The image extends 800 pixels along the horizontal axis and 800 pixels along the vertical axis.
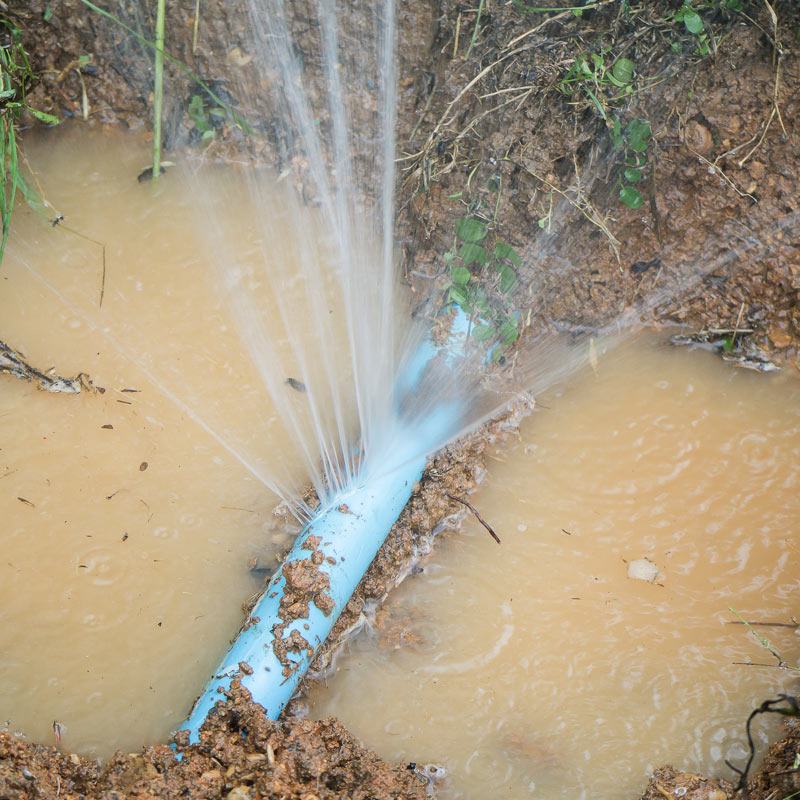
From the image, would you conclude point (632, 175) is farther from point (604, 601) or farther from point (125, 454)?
point (125, 454)

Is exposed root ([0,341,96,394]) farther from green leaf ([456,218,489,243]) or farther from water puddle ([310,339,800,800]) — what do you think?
green leaf ([456,218,489,243])

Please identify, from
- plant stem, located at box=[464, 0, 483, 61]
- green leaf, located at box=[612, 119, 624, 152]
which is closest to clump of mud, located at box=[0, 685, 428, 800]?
green leaf, located at box=[612, 119, 624, 152]

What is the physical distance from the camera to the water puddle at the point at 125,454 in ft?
8.90

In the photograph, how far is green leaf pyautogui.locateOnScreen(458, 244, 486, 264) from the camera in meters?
3.14

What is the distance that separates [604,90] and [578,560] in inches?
73.1

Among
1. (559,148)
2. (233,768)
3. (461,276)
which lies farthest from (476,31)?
(233,768)

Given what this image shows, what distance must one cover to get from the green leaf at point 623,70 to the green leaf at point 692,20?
0.75ft

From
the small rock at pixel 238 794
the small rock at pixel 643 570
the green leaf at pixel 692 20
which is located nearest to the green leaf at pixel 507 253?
the green leaf at pixel 692 20

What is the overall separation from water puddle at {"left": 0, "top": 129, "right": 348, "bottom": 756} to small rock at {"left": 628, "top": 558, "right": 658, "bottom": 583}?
52.9 inches

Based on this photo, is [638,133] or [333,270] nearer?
[638,133]

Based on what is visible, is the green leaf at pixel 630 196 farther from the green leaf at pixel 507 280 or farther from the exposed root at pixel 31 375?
the exposed root at pixel 31 375

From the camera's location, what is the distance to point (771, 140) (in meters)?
2.92

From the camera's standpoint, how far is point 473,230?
3.15m

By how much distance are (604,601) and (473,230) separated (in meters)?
1.60
